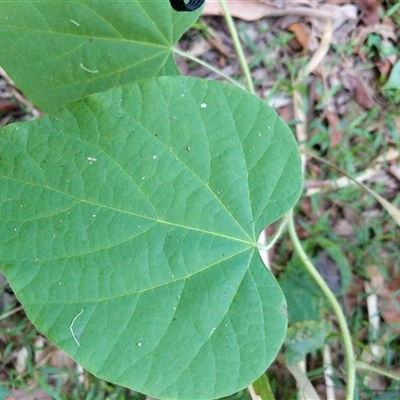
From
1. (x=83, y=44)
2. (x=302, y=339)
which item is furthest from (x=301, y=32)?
(x=302, y=339)

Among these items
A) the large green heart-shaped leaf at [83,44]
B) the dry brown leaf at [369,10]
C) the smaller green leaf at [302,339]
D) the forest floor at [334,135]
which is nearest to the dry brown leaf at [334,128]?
the forest floor at [334,135]

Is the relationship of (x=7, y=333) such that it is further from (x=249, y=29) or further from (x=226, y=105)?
(x=249, y=29)

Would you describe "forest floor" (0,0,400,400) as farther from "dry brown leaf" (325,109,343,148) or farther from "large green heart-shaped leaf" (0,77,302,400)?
"large green heart-shaped leaf" (0,77,302,400)

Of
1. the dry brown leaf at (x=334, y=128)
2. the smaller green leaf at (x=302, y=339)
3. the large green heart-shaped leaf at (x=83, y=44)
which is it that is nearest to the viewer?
the large green heart-shaped leaf at (x=83, y=44)

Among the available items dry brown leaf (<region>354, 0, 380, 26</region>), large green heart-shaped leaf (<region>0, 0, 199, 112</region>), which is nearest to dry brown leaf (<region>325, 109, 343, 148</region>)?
dry brown leaf (<region>354, 0, 380, 26</region>)

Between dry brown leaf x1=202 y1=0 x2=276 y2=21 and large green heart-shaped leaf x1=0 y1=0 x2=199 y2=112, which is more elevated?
large green heart-shaped leaf x1=0 y1=0 x2=199 y2=112

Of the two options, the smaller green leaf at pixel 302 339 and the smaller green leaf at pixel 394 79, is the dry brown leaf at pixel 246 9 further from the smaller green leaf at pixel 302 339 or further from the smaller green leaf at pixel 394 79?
the smaller green leaf at pixel 302 339

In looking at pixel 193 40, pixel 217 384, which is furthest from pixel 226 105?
pixel 193 40
